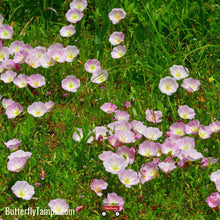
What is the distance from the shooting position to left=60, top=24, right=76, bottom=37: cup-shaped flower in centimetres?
345

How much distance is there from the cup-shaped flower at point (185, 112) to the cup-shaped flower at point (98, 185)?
75 centimetres

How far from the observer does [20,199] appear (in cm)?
223

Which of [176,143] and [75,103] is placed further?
[75,103]

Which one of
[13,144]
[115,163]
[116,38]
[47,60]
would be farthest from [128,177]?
[116,38]

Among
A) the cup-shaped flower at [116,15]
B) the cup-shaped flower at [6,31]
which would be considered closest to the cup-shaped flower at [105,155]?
the cup-shaped flower at [116,15]

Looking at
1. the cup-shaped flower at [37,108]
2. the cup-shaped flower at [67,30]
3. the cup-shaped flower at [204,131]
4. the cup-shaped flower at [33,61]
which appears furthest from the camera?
the cup-shaped flower at [67,30]

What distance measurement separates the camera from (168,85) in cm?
274

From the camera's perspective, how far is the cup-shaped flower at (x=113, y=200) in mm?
2117

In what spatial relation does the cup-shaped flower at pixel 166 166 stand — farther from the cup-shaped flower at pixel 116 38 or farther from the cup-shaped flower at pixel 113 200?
the cup-shaped flower at pixel 116 38

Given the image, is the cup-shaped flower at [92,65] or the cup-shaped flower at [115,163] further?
the cup-shaped flower at [92,65]

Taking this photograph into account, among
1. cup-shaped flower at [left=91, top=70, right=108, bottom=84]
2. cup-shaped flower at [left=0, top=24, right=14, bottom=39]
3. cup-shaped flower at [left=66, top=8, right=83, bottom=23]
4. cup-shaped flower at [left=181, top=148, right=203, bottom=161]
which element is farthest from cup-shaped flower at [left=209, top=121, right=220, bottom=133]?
cup-shaped flower at [left=0, top=24, right=14, bottom=39]

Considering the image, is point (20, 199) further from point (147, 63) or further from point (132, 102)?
point (147, 63)

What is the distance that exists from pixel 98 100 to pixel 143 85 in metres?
0.37

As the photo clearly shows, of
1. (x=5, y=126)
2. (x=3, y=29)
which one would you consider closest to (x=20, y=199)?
(x=5, y=126)
